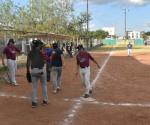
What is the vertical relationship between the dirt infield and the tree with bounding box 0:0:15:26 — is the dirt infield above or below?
below

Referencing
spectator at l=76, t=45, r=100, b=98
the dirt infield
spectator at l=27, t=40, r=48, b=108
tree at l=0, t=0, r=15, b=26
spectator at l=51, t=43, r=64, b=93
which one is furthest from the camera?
tree at l=0, t=0, r=15, b=26

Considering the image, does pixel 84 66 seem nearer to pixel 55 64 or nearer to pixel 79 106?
pixel 55 64

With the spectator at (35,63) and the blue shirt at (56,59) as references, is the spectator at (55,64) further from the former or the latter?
the spectator at (35,63)

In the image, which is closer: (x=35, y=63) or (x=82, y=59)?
Answer: (x=35, y=63)

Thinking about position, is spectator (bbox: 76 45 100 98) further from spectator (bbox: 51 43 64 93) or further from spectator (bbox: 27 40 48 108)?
spectator (bbox: 27 40 48 108)

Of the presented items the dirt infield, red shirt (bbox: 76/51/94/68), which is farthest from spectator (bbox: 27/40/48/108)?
red shirt (bbox: 76/51/94/68)

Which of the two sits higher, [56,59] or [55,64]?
[56,59]

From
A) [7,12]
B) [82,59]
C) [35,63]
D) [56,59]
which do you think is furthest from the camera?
[7,12]

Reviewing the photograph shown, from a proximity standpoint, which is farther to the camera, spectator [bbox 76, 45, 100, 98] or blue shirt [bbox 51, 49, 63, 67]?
blue shirt [bbox 51, 49, 63, 67]

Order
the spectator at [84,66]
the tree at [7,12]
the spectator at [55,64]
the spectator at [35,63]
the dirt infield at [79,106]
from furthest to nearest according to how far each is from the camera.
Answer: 1. the tree at [7,12]
2. the spectator at [55,64]
3. the spectator at [84,66]
4. the spectator at [35,63]
5. the dirt infield at [79,106]

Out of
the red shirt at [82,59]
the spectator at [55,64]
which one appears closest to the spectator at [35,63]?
the red shirt at [82,59]

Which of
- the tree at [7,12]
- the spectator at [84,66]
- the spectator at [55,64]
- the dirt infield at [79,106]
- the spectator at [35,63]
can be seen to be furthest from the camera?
the tree at [7,12]

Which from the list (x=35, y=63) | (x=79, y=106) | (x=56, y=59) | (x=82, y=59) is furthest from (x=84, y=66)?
(x=35, y=63)

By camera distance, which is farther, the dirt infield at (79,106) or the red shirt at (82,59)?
the red shirt at (82,59)
